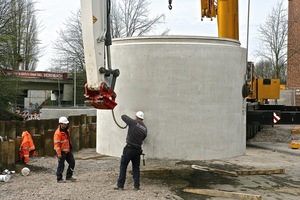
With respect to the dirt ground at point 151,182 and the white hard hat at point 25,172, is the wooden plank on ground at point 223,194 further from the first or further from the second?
the white hard hat at point 25,172

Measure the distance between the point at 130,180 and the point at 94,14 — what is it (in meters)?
3.84

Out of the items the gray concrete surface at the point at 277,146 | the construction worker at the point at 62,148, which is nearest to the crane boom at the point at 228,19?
the gray concrete surface at the point at 277,146

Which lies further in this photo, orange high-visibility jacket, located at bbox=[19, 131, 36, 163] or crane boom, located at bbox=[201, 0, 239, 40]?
crane boom, located at bbox=[201, 0, 239, 40]

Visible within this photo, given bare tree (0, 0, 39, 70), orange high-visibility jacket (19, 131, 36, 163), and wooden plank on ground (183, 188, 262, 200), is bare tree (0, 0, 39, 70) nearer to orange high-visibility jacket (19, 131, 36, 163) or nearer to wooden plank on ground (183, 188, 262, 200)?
orange high-visibility jacket (19, 131, 36, 163)

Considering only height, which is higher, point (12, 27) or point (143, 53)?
point (12, 27)

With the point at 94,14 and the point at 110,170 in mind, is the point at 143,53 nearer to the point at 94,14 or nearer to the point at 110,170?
the point at 94,14

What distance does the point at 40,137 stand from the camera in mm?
12742

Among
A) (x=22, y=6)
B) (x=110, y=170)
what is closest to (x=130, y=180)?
(x=110, y=170)

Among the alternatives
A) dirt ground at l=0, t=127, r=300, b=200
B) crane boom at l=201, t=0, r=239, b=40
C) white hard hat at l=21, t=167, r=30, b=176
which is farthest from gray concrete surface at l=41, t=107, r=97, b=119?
white hard hat at l=21, t=167, r=30, b=176

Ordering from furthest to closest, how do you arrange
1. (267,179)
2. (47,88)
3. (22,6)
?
(47,88) → (22,6) → (267,179)

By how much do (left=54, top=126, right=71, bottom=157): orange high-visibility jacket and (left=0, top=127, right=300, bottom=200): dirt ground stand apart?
745 millimetres

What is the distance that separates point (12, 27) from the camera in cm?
2575

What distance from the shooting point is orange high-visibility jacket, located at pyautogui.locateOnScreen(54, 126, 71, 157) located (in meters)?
9.12

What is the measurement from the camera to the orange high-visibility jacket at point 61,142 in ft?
29.9
